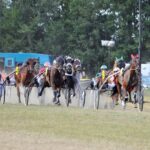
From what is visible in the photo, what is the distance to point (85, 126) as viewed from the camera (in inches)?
695

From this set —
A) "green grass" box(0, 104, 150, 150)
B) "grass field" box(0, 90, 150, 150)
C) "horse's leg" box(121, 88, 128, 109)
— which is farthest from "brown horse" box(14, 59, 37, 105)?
"grass field" box(0, 90, 150, 150)

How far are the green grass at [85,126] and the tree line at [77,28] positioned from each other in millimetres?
57089

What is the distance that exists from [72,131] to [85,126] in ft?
4.03

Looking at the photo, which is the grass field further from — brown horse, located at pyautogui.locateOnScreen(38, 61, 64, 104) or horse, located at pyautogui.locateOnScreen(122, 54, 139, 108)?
brown horse, located at pyautogui.locateOnScreen(38, 61, 64, 104)

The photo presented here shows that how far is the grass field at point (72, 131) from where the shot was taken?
13.9 meters

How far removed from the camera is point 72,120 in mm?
19312

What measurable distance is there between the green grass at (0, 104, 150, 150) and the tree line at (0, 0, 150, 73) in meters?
57.1

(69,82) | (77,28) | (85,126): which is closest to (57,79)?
(69,82)

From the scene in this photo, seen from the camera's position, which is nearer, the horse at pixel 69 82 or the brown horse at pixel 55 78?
the horse at pixel 69 82

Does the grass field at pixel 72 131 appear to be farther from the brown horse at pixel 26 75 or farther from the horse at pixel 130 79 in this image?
the brown horse at pixel 26 75

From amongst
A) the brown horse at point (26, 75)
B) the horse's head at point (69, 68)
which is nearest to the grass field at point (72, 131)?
the horse's head at point (69, 68)

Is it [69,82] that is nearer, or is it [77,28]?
[69,82]

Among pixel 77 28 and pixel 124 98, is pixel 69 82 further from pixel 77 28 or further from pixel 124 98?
pixel 77 28

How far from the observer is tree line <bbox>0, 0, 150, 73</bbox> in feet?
266
